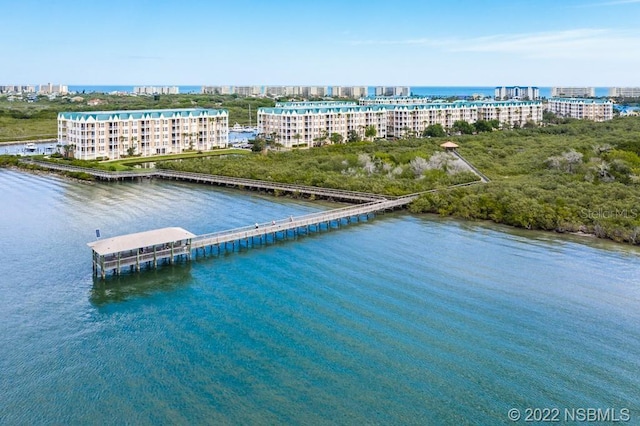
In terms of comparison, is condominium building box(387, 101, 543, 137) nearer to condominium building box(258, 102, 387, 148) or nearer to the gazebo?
condominium building box(258, 102, 387, 148)

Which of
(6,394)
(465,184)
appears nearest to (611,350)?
A: (6,394)

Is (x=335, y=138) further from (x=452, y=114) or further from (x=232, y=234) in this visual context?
(x=232, y=234)

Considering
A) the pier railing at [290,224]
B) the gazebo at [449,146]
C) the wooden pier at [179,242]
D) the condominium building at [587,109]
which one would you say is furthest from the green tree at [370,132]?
the condominium building at [587,109]

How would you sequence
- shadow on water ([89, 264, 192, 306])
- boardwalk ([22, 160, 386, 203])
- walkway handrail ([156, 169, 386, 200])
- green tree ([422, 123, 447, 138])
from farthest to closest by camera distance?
green tree ([422, 123, 447, 138]), boardwalk ([22, 160, 386, 203]), walkway handrail ([156, 169, 386, 200]), shadow on water ([89, 264, 192, 306])

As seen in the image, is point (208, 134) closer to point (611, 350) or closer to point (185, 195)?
point (185, 195)

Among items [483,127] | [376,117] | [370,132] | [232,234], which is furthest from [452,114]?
[232,234]
